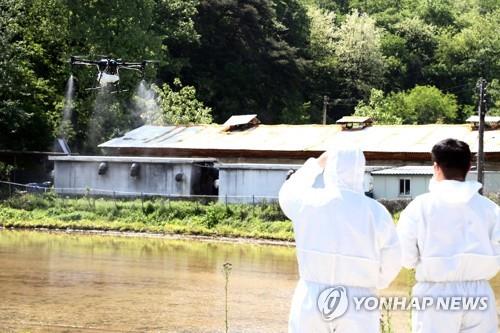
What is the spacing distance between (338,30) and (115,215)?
35.6m

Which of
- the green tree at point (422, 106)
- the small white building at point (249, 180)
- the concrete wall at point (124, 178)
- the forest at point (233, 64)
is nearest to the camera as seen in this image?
the small white building at point (249, 180)

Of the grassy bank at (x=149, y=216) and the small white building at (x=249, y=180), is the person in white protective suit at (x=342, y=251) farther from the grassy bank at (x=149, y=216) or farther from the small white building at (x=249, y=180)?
the small white building at (x=249, y=180)

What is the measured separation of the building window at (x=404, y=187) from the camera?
96.0 feet

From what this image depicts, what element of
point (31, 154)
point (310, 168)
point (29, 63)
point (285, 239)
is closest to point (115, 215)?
point (285, 239)

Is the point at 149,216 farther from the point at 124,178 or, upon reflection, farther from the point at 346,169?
the point at 346,169

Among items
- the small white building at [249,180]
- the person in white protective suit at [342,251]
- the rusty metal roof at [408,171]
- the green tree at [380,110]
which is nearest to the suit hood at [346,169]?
the person in white protective suit at [342,251]

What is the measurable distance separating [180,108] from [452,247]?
4149 centimetres

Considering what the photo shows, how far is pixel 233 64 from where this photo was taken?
5291cm

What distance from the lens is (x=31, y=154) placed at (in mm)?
38844

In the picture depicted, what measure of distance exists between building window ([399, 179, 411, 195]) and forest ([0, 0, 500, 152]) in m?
15.8

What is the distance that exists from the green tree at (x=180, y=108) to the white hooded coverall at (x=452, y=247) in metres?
39.9

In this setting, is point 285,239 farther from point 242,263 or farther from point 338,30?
point 338,30

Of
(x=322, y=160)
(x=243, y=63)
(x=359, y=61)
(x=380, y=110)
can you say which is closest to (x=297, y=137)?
(x=380, y=110)

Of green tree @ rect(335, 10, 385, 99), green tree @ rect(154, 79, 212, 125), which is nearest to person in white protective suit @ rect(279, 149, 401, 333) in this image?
green tree @ rect(154, 79, 212, 125)
